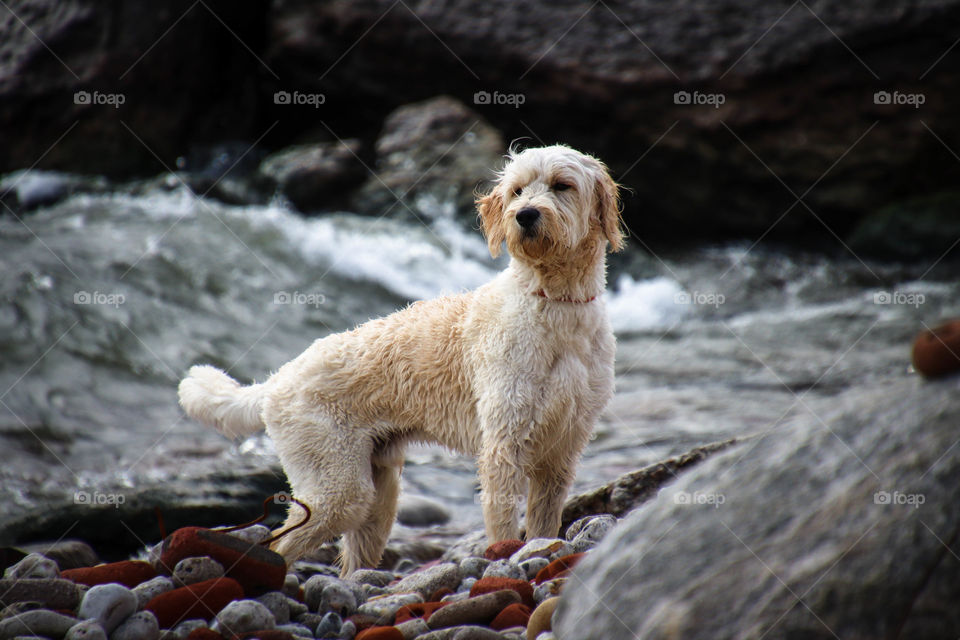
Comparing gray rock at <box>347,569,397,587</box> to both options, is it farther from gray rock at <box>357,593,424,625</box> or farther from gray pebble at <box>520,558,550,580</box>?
gray pebble at <box>520,558,550,580</box>

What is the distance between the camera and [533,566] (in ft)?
15.1

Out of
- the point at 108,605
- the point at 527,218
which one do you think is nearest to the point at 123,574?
the point at 108,605

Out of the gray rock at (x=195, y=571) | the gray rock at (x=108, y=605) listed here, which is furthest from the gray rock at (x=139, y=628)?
the gray rock at (x=195, y=571)

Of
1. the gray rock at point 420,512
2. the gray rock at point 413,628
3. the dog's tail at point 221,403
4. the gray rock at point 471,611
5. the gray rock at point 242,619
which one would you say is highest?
the dog's tail at point 221,403

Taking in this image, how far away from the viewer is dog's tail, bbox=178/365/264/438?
19.5ft

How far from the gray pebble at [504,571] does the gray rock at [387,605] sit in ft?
1.29

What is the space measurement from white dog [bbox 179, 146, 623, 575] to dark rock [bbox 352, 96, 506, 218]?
10.8 meters

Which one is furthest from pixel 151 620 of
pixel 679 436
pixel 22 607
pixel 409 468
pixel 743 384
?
pixel 743 384

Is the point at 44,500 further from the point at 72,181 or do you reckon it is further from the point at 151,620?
the point at 72,181

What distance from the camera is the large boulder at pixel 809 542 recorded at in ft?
9.21

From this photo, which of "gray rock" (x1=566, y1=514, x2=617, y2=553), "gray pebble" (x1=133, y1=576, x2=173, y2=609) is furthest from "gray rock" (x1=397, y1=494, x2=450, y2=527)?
"gray pebble" (x1=133, y1=576, x2=173, y2=609)

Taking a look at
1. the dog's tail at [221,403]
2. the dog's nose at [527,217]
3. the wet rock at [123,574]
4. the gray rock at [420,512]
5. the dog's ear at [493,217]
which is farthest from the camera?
the gray rock at [420,512]

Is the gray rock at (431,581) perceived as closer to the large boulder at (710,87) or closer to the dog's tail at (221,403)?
the dog's tail at (221,403)

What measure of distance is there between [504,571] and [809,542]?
6.55 feet
